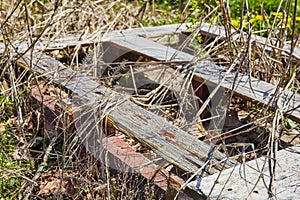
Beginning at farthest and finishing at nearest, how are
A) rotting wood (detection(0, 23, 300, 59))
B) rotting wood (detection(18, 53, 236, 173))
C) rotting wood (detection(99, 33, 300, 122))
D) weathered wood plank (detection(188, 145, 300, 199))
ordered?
rotting wood (detection(0, 23, 300, 59)), rotting wood (detection(99, 33, 300, 122)), rotting wood (detection(18, 53, 236, 173)), weathered wood plank (detection(188, 145, 300, 199))

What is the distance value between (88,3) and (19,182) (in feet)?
5.52

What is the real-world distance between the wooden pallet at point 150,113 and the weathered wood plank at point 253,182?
0.09m

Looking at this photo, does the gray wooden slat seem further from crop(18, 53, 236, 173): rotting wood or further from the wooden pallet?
crop(18, 53, 236, 173): rotting wood

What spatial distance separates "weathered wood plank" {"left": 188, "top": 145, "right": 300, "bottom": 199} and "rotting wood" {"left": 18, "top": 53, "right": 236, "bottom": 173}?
83 mm

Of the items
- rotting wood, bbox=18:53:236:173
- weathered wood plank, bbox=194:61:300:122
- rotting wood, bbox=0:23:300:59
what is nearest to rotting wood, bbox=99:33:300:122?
weathered wood plank, bbox=194:61:300:122

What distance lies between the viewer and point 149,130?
254 centimetres

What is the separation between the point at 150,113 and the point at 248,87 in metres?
0.66

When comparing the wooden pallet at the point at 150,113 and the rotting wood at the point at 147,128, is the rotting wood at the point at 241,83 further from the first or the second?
the rotting wood at the point at 147,128

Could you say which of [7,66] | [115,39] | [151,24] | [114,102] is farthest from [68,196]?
[151,24]

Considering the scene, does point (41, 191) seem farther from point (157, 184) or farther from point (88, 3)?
point (88, 3)

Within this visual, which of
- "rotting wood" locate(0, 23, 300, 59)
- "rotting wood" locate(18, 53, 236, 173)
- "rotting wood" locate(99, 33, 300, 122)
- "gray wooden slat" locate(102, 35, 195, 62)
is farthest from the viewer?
"rotting wood" locate(0, 23, 300, 59)

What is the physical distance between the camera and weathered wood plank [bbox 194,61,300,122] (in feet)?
9.16

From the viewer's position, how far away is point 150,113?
2.70 meters

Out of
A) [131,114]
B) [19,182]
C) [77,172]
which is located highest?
[131,114]
